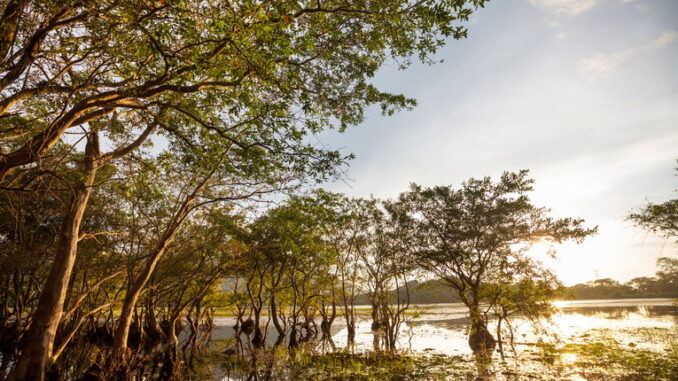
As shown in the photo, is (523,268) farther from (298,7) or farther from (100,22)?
(100,22)

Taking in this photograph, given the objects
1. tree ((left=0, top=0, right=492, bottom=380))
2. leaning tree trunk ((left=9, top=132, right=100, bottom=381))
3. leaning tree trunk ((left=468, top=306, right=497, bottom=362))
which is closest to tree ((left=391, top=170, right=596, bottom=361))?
leaning tree trunk ((left=468, top=306, right=497, bottom=362))

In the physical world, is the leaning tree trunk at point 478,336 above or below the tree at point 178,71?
below

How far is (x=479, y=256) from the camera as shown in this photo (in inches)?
702

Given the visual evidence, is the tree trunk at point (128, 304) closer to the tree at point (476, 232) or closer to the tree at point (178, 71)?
the tree at point (178, 71)

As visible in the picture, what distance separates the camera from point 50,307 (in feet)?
25.3

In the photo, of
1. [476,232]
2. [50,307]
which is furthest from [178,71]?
[476,232]

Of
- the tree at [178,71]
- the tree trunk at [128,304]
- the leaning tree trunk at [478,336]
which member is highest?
the tree at [178,71]

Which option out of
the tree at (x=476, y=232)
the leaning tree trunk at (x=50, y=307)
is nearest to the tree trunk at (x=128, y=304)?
the leaning tree trunk at (x=50, y=307)

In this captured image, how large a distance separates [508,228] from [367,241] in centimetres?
1197

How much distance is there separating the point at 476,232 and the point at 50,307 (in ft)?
59.7

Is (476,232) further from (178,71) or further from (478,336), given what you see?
(178,71)

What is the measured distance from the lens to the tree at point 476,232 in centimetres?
1680

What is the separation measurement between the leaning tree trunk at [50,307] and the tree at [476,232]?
16.5 meters

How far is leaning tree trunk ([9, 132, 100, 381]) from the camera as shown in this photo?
7315mm
